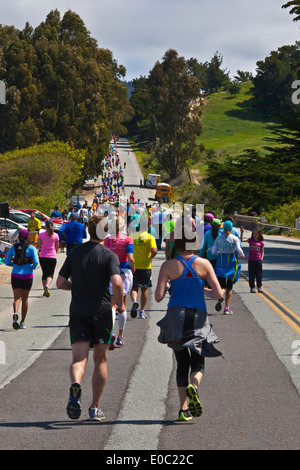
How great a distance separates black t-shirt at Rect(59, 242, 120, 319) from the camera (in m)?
6.53

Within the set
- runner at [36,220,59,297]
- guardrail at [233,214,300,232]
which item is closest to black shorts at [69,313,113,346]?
runner at [36,220,59,297]

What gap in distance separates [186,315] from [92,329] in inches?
35.1

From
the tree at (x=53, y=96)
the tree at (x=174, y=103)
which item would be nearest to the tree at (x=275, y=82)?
the tree at (x=174, y=103)

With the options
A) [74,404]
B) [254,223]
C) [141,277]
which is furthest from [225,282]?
[254,223]

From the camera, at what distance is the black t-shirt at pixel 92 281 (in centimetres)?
653

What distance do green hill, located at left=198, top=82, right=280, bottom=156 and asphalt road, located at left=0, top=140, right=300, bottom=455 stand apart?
12558cm

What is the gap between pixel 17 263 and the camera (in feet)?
39.6

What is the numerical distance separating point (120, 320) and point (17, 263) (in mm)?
2459

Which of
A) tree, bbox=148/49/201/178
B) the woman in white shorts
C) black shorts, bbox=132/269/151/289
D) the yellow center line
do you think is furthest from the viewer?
tree, bbox=148/49/201/178

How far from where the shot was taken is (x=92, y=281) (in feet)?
21.5

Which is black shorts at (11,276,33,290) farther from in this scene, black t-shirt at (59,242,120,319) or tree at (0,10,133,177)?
tree at (0,10,133,177)

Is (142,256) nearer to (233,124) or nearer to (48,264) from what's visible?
(48,264)

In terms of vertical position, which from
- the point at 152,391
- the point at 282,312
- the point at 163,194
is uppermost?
the point at 152,391

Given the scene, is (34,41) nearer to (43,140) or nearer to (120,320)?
(43,140)
